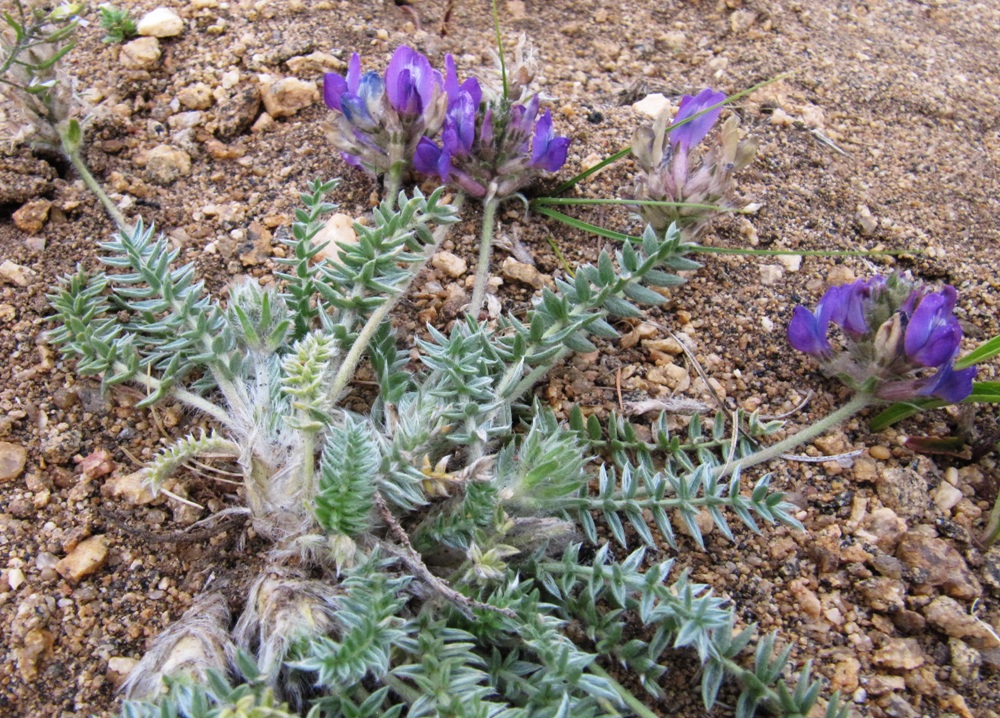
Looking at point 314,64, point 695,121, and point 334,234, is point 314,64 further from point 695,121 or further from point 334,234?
point 695,121

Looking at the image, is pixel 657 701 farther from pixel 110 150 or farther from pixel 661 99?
pixel 110 150

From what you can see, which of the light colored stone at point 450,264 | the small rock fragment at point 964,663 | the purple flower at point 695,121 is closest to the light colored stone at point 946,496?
the small rock fragment at point 964,663

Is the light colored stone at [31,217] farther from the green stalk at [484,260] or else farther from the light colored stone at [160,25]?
the green stalk at [484,260]

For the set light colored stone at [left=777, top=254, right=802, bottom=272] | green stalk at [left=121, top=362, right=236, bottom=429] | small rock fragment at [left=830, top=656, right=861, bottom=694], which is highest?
light colored stone at [left=777, top=254, right=802, bottom=272]

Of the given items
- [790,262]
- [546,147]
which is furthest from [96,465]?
[790,262]

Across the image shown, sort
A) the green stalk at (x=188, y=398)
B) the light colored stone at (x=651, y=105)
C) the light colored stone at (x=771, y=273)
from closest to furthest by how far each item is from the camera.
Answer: the green stalk at (x=188, y=398) < the light colored stone at (x=771, y=273) < the light colored stone at (x=651, y=105)

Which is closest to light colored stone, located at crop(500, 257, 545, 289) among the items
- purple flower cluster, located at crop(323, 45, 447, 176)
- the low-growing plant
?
purple flower cluster, located at crop(323, 45, 447, 176)

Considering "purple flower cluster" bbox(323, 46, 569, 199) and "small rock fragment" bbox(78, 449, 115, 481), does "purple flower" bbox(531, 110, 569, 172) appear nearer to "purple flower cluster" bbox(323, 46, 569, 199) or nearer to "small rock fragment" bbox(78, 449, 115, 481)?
"purple flower cluster" bbox(323, 46, 569, 199)
